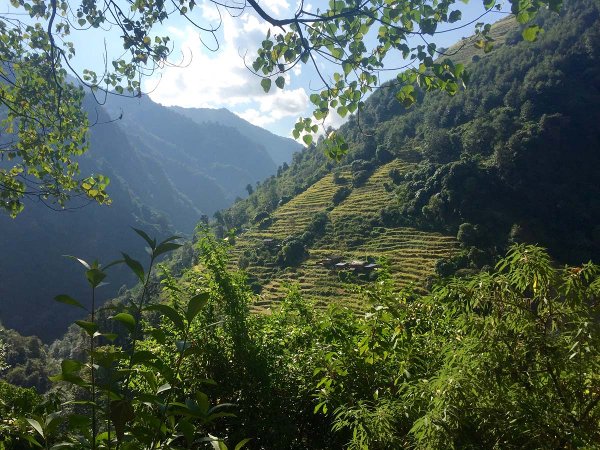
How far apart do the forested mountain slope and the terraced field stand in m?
0.21

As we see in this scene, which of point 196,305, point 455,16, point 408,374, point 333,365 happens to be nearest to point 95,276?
point 196,305

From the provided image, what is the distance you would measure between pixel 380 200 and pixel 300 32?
59.4 m

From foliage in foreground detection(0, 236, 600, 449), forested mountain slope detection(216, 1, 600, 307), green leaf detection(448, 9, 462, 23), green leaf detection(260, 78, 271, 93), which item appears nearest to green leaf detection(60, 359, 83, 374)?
foliage in foreground detection(0, 236, 600, 449)

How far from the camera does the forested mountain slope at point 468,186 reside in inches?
1882

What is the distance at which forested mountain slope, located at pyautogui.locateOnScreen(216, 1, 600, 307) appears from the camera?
4781 centimetres

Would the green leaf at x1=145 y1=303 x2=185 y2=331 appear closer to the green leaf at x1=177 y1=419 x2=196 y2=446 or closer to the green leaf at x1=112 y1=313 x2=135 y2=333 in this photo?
the green leaf at x1=112 y1=313 x2=135 y2=333

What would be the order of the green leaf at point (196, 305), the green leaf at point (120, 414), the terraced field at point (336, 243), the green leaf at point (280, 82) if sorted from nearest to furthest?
the green leaf at point (120, 414), the green leaf at point (196, 305), the green leaf at point (280, 82), the terraced field at point (336, 243)

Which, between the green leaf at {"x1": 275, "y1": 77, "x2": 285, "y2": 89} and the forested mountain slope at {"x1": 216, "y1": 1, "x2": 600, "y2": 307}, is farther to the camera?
the forested mountain slope at {"x1": 216, "y1": 1, "x2": 600, "y2": 307}

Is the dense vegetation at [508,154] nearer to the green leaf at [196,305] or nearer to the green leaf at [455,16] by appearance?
the green leaf at [455,16]

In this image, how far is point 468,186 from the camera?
51.8m

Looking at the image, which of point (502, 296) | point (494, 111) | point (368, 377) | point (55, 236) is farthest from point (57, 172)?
point (55, 236)

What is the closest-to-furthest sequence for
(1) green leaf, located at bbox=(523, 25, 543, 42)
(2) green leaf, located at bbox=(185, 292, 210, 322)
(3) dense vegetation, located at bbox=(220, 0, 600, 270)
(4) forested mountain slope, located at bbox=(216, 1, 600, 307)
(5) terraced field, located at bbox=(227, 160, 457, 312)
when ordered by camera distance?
(2) green leaf, located at bbox=(185, 292, 210, 322)
(1) green leaf, located at bbox=(523, 25, 543, 42)
(5) terraced field, located at bbox=(227, 160, 457, 312)
(4) forested mountain slope, located at bbox=(216, 1, 600, 307)
(3) dense vegetation, located at bbox=(220, 0, 600, 270)

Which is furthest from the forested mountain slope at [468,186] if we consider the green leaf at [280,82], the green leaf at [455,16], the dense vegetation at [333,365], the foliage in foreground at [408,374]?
the green leaf at [455,16]

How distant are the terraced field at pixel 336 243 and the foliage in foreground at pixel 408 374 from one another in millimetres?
31809
